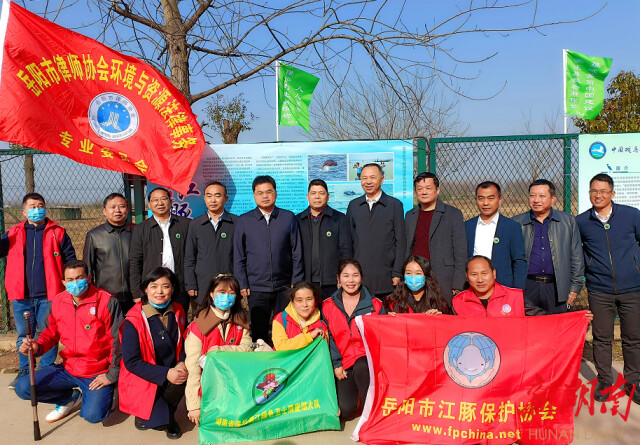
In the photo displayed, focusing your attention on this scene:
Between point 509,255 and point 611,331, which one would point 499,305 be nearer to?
point 509,255

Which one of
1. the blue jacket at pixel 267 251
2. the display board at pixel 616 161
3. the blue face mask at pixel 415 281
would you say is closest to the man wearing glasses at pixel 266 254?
the blue jacket at pixel 267 251

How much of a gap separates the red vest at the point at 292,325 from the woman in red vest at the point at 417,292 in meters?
0.61

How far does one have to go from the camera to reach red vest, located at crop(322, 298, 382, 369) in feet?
12.3

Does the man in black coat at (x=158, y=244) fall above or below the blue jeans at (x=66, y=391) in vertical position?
above

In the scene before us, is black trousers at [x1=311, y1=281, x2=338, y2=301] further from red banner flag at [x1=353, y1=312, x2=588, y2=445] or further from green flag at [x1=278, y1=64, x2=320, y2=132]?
green flag at [x1=278, y1=64, x2=320, y2=132]

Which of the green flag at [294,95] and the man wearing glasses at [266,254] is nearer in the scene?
the man wearing glasses at [266,254]

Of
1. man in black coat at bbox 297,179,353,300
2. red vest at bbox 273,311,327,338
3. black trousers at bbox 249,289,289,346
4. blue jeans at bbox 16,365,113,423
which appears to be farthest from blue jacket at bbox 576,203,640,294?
blue jeans at bbox 16,365,113,423

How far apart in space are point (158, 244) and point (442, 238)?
2.69 metres

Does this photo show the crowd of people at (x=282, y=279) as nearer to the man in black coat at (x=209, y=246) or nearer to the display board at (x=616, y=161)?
the man in black coat at (x=209, y=246)

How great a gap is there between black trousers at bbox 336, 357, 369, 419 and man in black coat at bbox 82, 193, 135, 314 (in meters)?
2.28

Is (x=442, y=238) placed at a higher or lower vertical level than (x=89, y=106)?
lower

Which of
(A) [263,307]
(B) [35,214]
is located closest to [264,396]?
(A) [263,307]

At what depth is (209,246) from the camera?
14.5 feet

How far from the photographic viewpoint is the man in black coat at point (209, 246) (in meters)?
4.39
